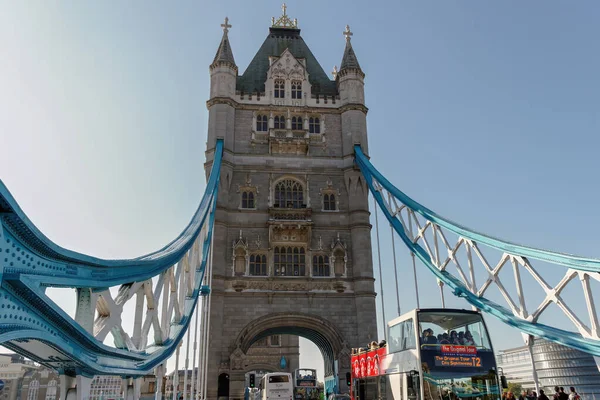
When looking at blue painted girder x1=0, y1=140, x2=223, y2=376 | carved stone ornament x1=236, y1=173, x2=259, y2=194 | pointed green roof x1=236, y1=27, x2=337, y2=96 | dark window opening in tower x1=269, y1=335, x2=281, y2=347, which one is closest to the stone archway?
carved stone ornament x1=236, y1=173, x2=259, y2=194

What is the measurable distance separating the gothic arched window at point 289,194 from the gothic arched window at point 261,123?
154 inches

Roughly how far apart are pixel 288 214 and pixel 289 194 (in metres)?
1.81

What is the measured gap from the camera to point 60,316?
8133mm

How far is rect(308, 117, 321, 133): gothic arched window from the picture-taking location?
32781 mm

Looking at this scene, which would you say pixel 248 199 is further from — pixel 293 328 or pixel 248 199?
pixel 293 328

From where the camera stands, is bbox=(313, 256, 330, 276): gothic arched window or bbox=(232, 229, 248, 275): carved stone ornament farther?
bbox=(313, 256, 330, 276): gothic arched window

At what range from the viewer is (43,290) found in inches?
305

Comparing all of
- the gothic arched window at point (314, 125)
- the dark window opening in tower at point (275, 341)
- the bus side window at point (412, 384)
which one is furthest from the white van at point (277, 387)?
the dark window opening in tower at point (275, 341)

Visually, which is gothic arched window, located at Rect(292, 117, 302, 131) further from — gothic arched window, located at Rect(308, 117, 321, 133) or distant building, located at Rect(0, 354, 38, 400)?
distant building, located at Rect(0, 354, 38, 400)

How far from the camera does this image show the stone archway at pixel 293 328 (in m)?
26.0

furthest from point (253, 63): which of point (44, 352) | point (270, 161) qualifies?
point (44, 352)

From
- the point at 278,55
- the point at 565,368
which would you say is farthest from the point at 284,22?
the point at 565,368

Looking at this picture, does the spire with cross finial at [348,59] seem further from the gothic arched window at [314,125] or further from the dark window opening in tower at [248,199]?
the dark window opening in tower at [248,199]

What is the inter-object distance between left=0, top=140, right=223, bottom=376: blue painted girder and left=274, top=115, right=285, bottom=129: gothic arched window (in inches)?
837
